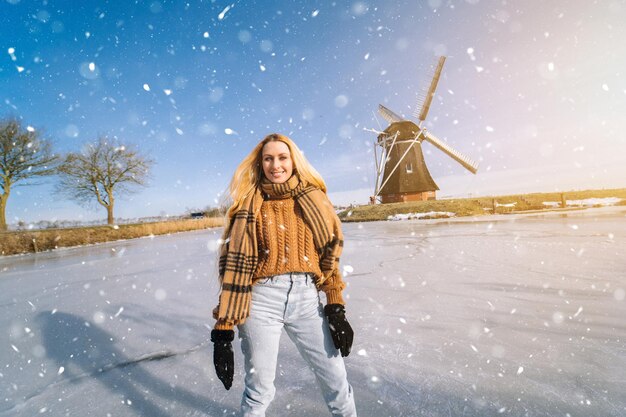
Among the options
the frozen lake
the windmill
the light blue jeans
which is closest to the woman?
the light blue jeans

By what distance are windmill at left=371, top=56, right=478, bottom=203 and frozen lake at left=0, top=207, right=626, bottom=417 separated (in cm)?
1977

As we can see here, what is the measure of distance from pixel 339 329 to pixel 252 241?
23.3 inches

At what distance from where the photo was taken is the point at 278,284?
57.9 inches

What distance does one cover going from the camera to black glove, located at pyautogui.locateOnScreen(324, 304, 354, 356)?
1.48m

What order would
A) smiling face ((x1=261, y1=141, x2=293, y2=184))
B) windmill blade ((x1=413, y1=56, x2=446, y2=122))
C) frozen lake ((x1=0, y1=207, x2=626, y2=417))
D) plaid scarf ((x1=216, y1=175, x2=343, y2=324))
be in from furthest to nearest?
windmill blade ((x1=413, y1=56, x2=446, y2=122)) → frozen lake ((x1=0, y1=207, x2=626, y2=417)) → smiling face ((x1=261, y1=141, x2=293, y2=184)) → plaid scarf ((x1=216, y1=175, x2=343, y2=324))

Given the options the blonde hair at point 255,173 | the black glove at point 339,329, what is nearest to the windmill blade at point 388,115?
the blonde hair at point 255,173

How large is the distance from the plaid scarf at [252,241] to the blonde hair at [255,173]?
4 centimetres

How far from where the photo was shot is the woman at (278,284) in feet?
4.64

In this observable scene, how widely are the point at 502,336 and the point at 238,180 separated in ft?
7.71

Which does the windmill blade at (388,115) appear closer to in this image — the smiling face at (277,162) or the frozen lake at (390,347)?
the frozen lake at (390,347)

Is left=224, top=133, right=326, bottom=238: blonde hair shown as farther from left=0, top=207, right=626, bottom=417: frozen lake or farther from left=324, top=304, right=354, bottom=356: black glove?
left=0, top=207, right=626, bottom=417: frozen lake

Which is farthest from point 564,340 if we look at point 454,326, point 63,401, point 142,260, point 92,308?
point 142,260

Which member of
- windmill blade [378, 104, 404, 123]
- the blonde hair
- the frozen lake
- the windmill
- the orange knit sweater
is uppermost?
windmill blade [378, 104, 404, 123]

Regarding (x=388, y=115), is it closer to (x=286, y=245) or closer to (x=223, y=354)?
(x=286, y=245)
